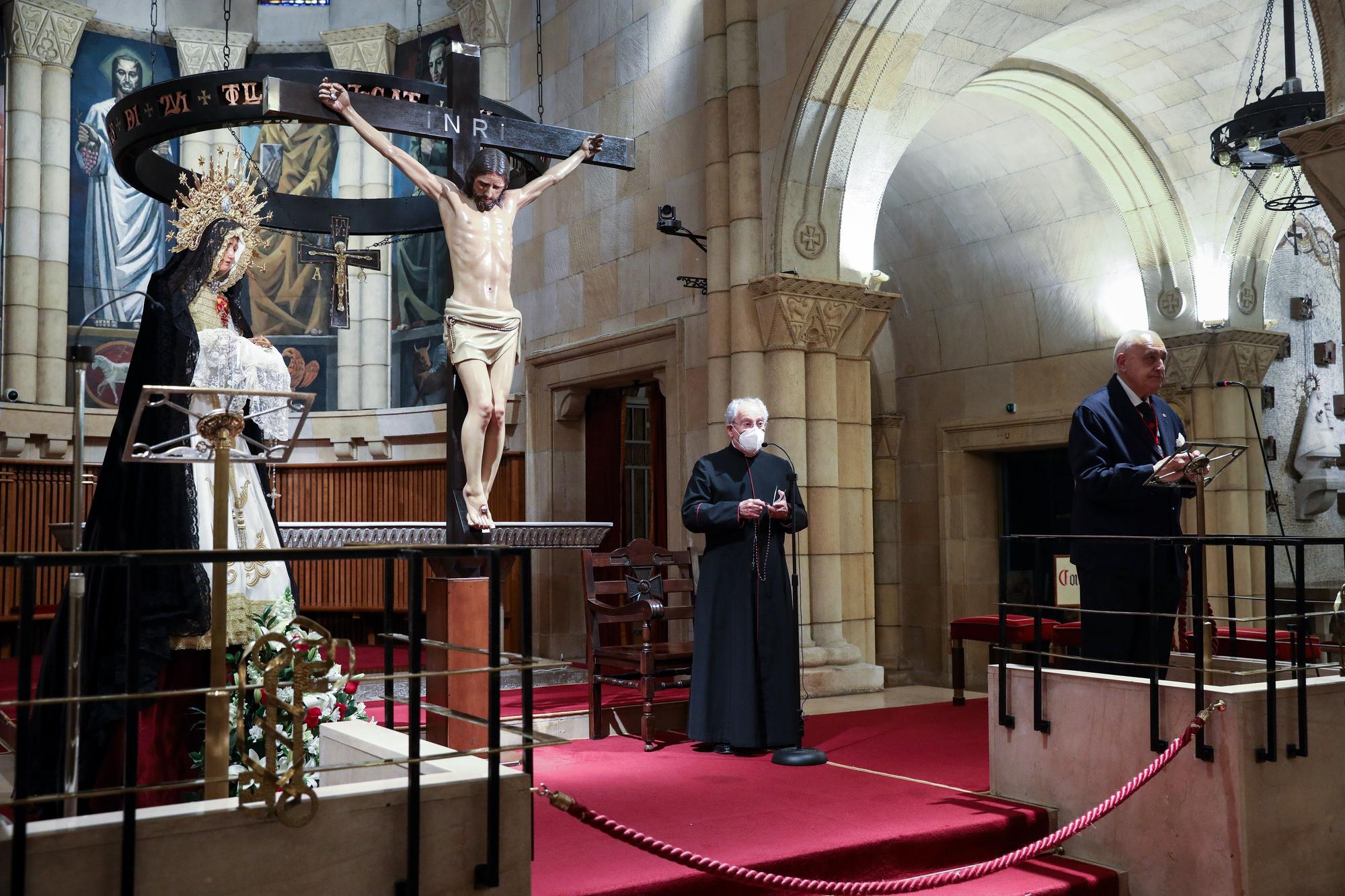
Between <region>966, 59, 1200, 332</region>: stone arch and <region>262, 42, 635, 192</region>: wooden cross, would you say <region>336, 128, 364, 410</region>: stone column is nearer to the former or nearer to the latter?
<region>966, 59, 1200, 332</region>: stone arch

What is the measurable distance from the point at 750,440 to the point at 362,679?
3059 mm

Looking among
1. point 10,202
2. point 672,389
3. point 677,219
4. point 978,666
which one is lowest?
point 978,666

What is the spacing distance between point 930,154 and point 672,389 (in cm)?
369

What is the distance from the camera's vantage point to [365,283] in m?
12.3

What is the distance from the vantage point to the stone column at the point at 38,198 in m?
11.1

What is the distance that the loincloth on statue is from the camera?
16.2 feet

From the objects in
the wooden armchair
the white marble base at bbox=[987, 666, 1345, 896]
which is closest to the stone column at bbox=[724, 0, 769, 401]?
the wooden armchair

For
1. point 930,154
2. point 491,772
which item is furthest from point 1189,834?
point 930,154

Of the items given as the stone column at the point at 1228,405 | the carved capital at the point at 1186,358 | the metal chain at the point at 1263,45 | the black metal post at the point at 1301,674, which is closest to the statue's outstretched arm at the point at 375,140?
the black metal post at the point at 1301,674

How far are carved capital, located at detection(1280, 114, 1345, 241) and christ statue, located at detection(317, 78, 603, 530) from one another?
10.0ft

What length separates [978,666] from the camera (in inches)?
427

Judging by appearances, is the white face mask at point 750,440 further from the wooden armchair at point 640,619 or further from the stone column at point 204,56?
the stone column at point 204,56

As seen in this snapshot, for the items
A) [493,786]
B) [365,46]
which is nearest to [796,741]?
[493,786]

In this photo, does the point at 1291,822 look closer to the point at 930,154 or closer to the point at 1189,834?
the point at 1189,834
